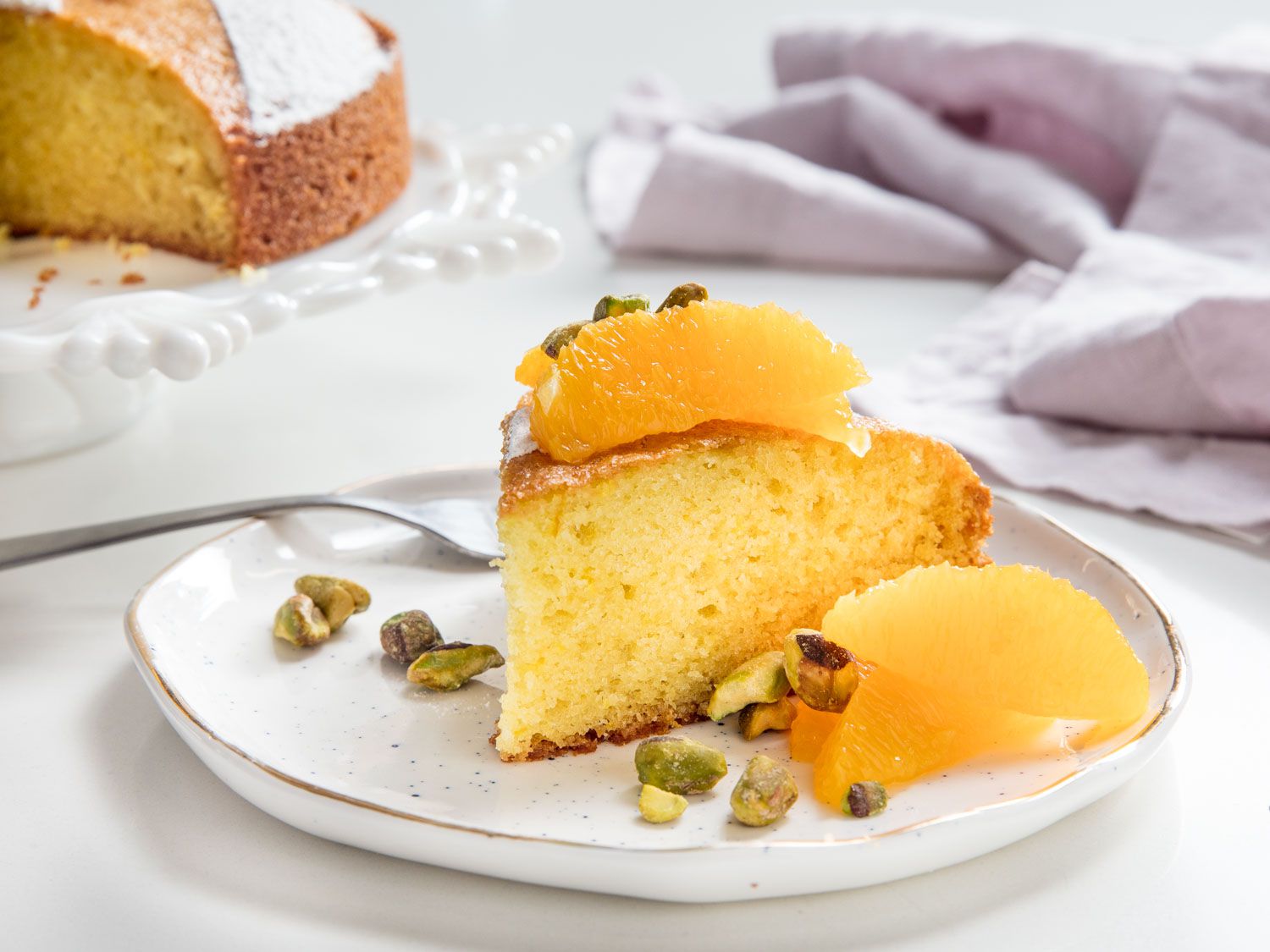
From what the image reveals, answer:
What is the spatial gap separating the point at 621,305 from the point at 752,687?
0.60m

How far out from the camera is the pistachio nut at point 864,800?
1718 mm

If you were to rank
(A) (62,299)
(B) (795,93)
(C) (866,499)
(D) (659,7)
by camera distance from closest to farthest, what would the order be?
(C) (866,499), (A) (62,299), (B) (795,93), (D) (659,7)

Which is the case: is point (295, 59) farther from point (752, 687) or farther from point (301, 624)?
point (752, 687)

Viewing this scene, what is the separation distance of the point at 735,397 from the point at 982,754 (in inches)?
23.4

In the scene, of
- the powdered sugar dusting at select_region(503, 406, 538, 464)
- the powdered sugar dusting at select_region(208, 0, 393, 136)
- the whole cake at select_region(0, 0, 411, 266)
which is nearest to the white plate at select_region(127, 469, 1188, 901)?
the powdered sugar dusting at select_region(503, 406, 538, 464)

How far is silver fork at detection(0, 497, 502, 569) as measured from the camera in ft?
7.68


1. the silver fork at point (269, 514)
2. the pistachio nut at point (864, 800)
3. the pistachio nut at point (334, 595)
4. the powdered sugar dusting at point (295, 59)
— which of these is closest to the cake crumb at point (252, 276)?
the powdered sugar dusting at point (295, 59)

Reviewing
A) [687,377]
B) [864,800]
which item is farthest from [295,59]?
[864,800]

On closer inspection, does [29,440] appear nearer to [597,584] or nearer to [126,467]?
[126,467]

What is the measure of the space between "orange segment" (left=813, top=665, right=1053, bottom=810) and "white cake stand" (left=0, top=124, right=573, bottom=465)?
1215mm

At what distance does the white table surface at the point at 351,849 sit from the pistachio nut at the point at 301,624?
0.72ft

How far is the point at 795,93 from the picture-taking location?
4.53 m

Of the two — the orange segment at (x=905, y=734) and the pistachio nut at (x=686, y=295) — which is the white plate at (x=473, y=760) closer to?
the orange segment at (x=905, y=734)

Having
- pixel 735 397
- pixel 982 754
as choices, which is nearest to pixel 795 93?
pixel 735 397
